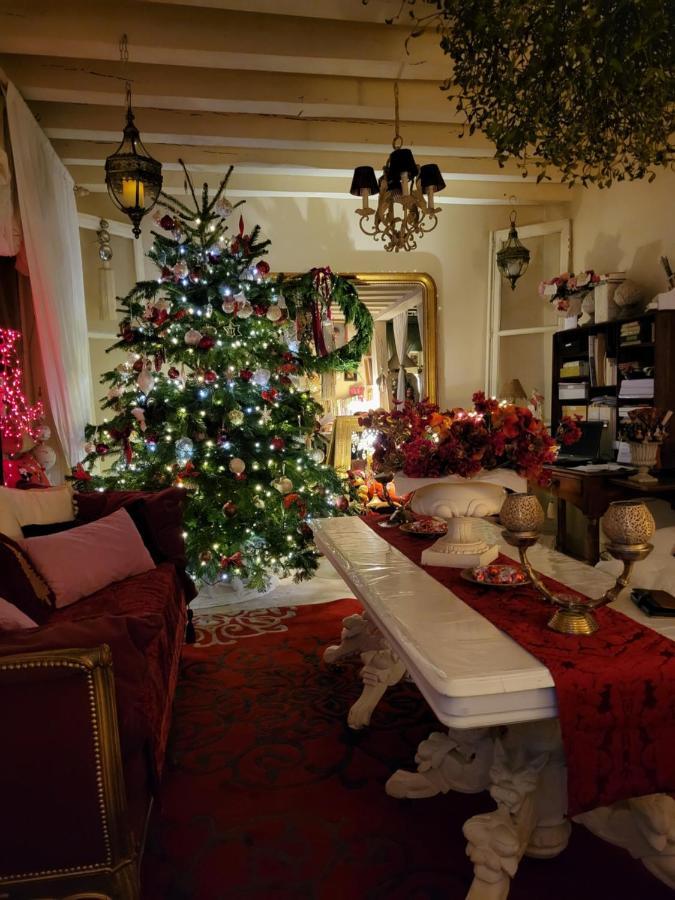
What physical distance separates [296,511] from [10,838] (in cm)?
261

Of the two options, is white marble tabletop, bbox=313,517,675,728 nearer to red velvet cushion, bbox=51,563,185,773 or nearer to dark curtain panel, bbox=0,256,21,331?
red velvet cushion, bbox=51,563,185,773

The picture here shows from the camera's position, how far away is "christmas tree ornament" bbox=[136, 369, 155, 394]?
134 inches

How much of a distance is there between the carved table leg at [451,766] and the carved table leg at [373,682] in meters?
0.39

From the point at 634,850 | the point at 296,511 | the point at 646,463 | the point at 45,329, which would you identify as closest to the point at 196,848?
the point at 634,850

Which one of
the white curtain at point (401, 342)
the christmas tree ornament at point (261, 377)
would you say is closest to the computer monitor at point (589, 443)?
the white curtain at point (401, 342)

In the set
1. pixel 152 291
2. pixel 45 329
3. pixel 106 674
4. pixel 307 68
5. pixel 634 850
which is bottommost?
pixel 634 850

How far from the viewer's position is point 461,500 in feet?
6.03

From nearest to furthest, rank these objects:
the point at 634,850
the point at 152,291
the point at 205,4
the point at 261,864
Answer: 1. the point at 634,850
2. the point at 261,864
3. the point at 205,4
4. the point at 152,291

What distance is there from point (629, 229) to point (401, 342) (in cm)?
198

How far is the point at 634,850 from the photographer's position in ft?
4.70

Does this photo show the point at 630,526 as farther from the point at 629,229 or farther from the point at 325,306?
the point at 629,229

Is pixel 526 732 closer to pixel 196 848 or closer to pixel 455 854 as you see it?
pixel 455 854

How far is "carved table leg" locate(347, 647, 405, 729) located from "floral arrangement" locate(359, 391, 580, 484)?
78 cm

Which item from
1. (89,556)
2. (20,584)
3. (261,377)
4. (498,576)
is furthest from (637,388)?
(20,584)
